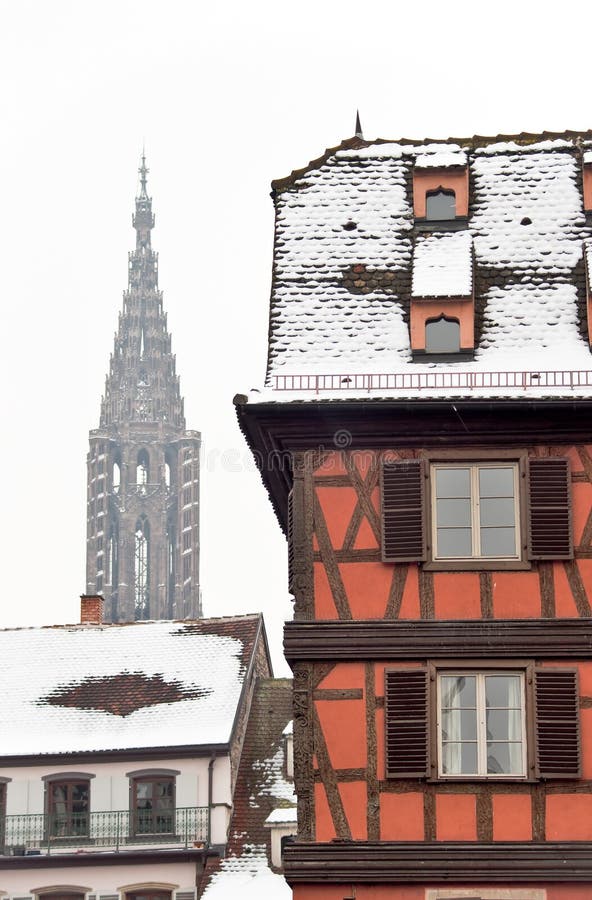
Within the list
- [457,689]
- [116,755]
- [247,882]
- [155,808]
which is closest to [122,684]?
[116,755]

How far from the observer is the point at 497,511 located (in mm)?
22234

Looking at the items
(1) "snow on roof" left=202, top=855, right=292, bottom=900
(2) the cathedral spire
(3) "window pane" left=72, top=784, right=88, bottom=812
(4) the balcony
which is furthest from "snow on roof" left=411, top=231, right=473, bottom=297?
(2) the cathedral spire

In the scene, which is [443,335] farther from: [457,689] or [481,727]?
[481,727]

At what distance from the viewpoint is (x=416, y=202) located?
24.9m

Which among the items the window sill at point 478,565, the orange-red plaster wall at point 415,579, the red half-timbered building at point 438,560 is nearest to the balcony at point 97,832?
the red half-timbered building at point 438,560

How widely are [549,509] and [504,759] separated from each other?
2.97 meters

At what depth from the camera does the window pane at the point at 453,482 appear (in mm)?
22391

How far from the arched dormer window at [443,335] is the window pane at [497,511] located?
2.19 metres

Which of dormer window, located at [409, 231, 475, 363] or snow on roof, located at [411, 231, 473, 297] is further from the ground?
snow on roof, located at [411, 231, 473, 297]

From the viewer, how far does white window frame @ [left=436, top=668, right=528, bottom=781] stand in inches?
839

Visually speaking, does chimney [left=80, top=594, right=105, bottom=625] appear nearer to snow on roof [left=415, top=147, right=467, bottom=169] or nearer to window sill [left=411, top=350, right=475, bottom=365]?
snow on roof [left=415, top=147, right=467, bottom=169]

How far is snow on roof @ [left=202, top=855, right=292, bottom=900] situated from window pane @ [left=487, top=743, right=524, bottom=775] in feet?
64.1

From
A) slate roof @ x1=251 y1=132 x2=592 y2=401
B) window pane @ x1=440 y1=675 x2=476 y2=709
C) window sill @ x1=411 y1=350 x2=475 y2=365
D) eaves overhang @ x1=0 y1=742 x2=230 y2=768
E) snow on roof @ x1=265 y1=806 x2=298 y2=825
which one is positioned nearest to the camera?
window pane @ x1=440 y1=675 x2=476 y2=709

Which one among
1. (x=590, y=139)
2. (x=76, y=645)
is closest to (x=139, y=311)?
(x=76, y=645)
